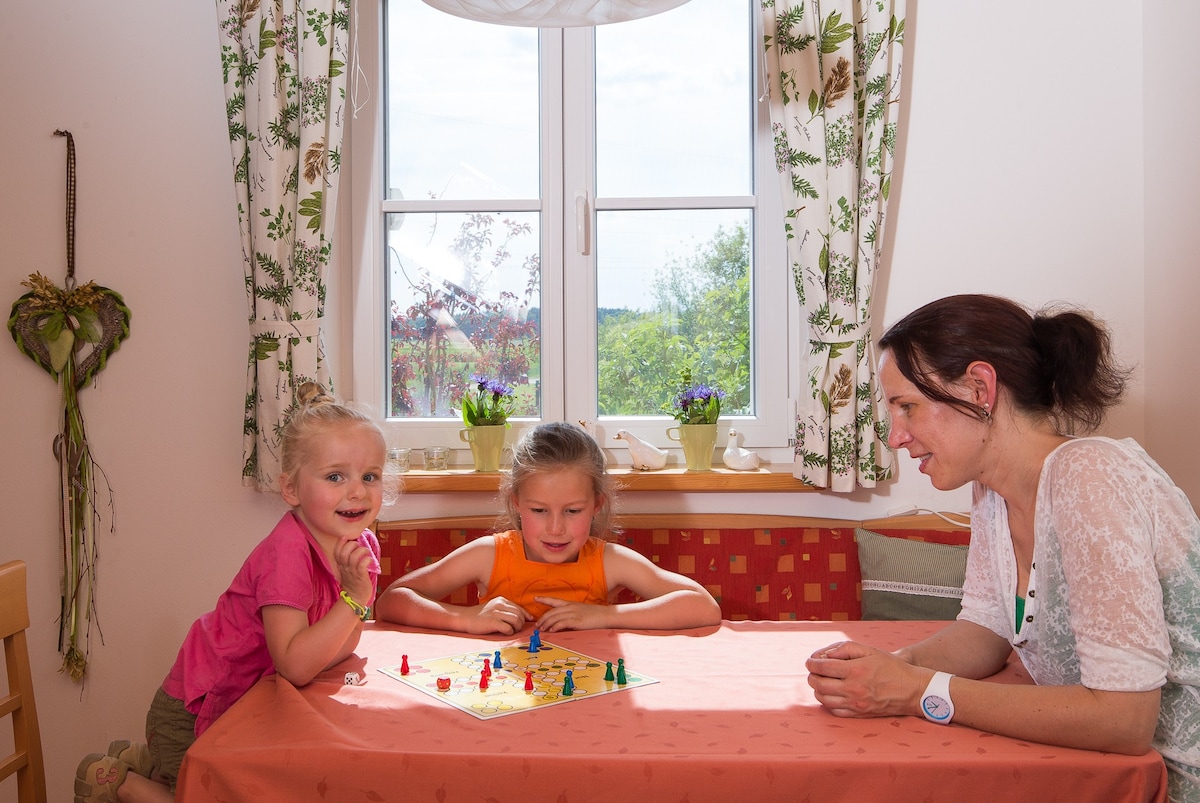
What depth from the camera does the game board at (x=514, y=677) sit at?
1.31 meters

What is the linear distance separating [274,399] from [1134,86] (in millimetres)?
2498

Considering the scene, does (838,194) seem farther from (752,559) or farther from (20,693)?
(20,693)

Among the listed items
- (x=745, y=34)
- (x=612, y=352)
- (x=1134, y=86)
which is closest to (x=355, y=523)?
(x=612, y=352)

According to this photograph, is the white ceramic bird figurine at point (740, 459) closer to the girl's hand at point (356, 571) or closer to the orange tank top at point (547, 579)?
the orange tank top at point (547, 579)

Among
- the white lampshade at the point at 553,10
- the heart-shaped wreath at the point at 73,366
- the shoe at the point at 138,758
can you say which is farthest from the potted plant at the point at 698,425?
the heart-shaped wreath at the point at 73,366

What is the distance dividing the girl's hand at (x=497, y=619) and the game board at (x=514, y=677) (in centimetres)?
10

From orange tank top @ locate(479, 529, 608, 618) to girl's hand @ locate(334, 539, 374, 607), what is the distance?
0.44 m

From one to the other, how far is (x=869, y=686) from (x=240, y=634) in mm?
1061

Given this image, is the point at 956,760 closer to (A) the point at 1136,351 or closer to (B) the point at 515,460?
(B) the point at 515,460

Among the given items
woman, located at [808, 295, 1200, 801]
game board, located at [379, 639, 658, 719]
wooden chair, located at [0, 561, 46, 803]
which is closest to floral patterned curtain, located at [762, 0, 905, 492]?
woman, located at [808, 295, 1200, 801]

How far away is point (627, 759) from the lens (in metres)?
1.12

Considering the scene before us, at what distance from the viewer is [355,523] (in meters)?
1.70

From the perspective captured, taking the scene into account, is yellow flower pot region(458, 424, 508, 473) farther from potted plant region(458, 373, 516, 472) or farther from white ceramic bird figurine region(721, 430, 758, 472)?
white ceramic bird figurine region(721, 430, 758, 472)

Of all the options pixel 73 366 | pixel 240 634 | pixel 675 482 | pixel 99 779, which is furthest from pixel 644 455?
pixel 73 366
